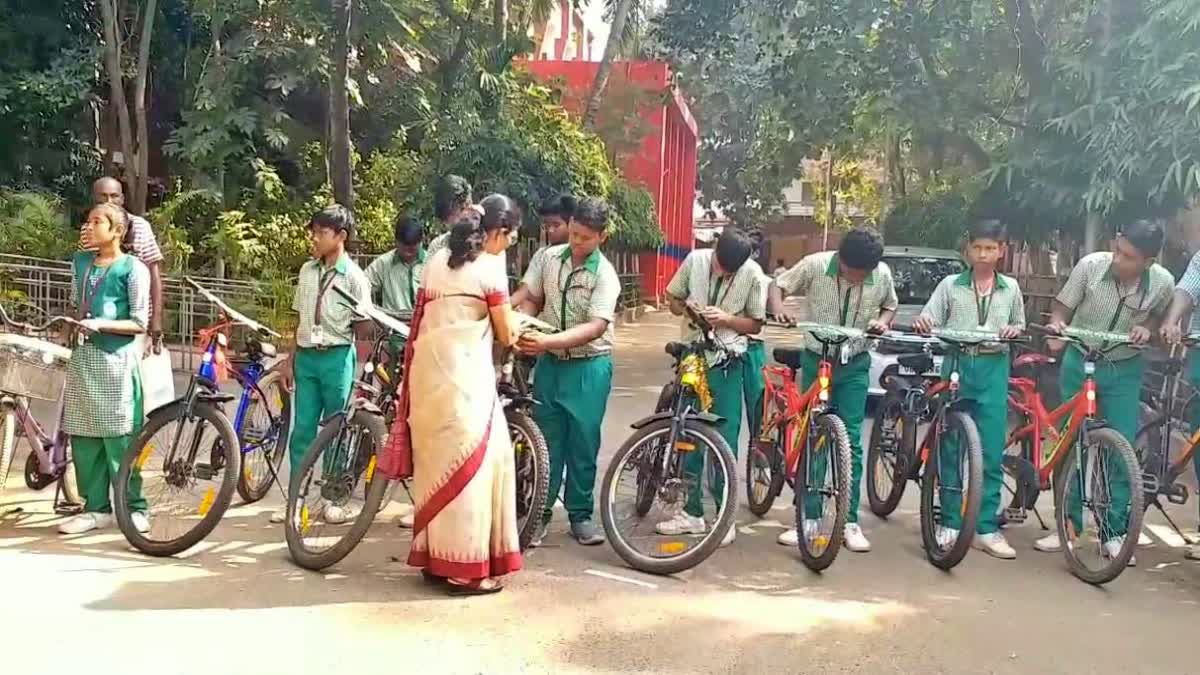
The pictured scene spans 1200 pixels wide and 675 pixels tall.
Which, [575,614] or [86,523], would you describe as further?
[86,523]

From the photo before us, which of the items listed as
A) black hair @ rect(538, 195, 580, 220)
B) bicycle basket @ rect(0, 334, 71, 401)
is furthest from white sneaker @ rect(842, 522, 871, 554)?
bicycle basket @ rect(0, 334, 71, 401)

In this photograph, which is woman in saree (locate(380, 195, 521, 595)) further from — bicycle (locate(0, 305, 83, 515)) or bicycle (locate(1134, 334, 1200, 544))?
bicycle (locate(1134, 334, 1200, 544))

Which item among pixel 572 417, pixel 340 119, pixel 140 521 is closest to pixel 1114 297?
pixel 572 417

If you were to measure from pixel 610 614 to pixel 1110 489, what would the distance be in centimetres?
248

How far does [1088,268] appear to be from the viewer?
592 cm

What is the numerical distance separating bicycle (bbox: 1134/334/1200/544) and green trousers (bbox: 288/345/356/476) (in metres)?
4.24

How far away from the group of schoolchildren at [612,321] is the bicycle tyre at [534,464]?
0.30 meters

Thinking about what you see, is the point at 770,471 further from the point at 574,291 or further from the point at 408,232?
the point at 408,232

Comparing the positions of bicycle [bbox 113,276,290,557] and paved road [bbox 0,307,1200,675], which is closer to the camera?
paved road [bbox 0,307,1200,675]

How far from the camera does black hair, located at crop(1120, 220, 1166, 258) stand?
5590 millimetres

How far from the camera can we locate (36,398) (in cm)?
557

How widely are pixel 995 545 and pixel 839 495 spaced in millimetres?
1225

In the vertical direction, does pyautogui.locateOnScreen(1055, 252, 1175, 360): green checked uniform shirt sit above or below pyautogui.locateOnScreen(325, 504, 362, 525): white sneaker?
above

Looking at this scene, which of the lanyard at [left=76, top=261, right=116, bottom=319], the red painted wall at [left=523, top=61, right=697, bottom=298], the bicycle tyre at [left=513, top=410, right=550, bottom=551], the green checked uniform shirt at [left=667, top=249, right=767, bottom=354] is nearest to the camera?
the bicycle tyre at [left=513, top=410, right=550, bottom=551]
